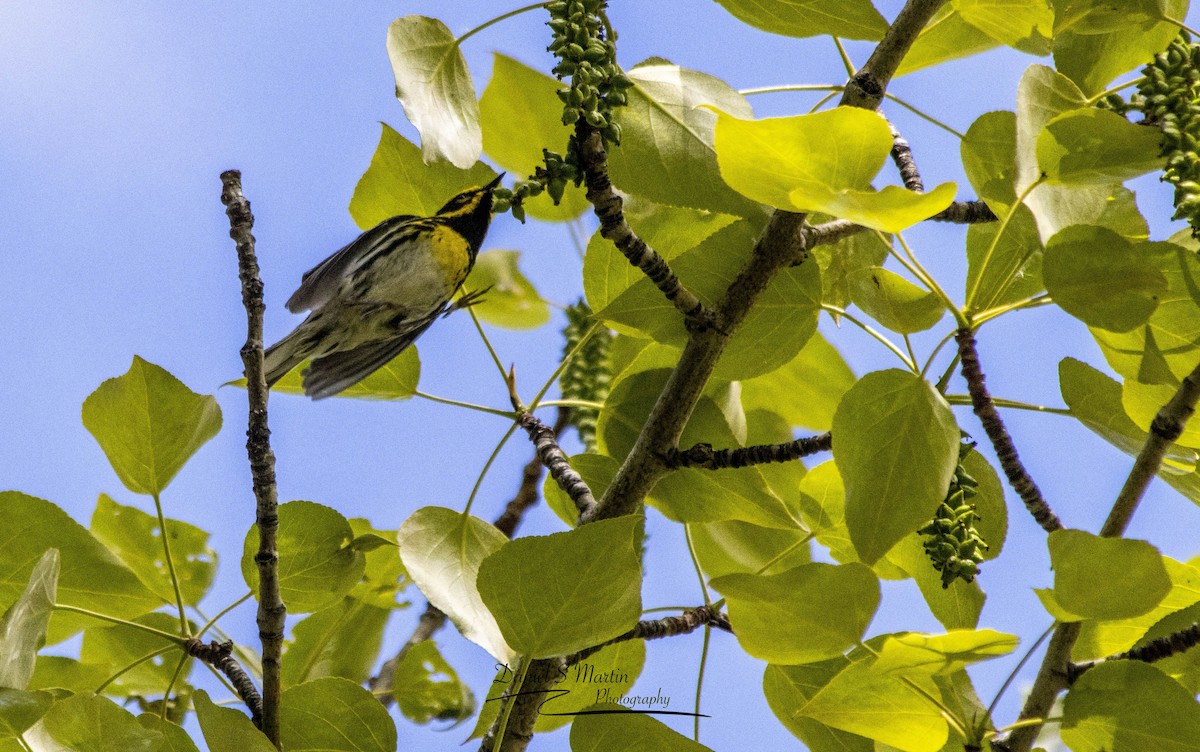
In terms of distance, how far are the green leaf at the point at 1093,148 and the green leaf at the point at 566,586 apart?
1.39ft

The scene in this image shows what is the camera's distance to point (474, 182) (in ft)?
3.77

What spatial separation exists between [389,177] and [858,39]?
1.67 ft

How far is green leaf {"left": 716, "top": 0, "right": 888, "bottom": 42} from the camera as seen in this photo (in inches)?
38.2

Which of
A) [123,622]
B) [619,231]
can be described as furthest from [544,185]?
[123,622]

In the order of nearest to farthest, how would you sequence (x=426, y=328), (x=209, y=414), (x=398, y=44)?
1. (x=398, y=44)
2. (x=209, y=414)
3. (x=426, y=328)

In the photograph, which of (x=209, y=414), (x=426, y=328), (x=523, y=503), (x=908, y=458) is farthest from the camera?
(x=523, y=503)

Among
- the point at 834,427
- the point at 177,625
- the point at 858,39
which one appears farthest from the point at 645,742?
the point at 858,39

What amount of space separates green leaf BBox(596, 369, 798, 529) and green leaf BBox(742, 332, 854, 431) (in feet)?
0.41

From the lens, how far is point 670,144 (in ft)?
3.10

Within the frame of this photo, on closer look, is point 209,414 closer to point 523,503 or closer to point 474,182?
point 474,182

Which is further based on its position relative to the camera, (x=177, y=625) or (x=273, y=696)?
(x=177, y=625)

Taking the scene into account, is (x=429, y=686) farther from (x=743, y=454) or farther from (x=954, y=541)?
(x=954, y=541)

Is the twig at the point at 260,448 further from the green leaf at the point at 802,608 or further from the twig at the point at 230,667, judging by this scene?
the green leaf at the point at 802,608

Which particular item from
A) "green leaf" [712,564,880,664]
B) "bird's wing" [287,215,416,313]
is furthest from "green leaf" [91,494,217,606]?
"green leaf" [712,564,880,664]
